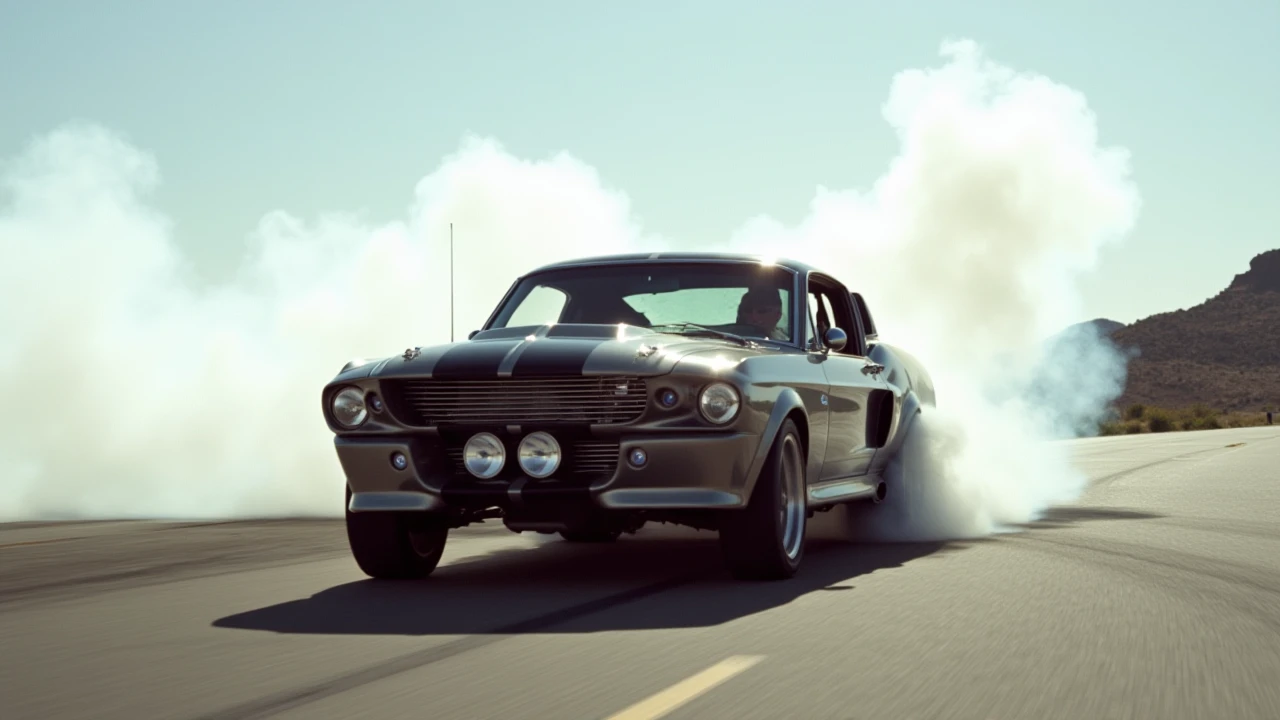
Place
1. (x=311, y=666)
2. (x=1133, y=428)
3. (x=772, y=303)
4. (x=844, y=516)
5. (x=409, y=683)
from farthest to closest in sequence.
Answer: (x=1133, y=428), (x=844, y=516), (x=772, y=303), (x=311, y=666), (x=409, y=683)

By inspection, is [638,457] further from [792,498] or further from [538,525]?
[792,498]

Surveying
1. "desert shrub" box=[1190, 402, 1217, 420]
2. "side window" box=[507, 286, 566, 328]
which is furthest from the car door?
"desert shrub" box=[1190, 402, 1217, 420]

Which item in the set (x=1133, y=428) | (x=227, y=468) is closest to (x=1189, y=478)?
(x=227, y=468)

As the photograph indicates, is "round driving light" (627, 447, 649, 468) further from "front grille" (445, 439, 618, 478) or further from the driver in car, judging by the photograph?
the driver in car

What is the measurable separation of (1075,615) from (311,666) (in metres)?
3.13

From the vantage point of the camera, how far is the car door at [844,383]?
29.9 ft

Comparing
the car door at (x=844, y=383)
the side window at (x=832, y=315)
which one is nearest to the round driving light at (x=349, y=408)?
the car door at (x=844, y=383)

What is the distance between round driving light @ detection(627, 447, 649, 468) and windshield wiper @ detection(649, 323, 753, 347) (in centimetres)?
142

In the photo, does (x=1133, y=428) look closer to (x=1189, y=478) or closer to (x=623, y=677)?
(x=1189, y=478)

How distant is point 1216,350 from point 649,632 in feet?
318

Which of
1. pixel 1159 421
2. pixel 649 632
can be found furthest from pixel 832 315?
pixel 1159 421

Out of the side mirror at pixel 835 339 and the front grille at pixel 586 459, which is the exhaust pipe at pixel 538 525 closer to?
the front grille at pixel 586 459

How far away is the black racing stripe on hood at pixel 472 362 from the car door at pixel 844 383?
86.8 inches

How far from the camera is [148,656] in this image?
5688mm
